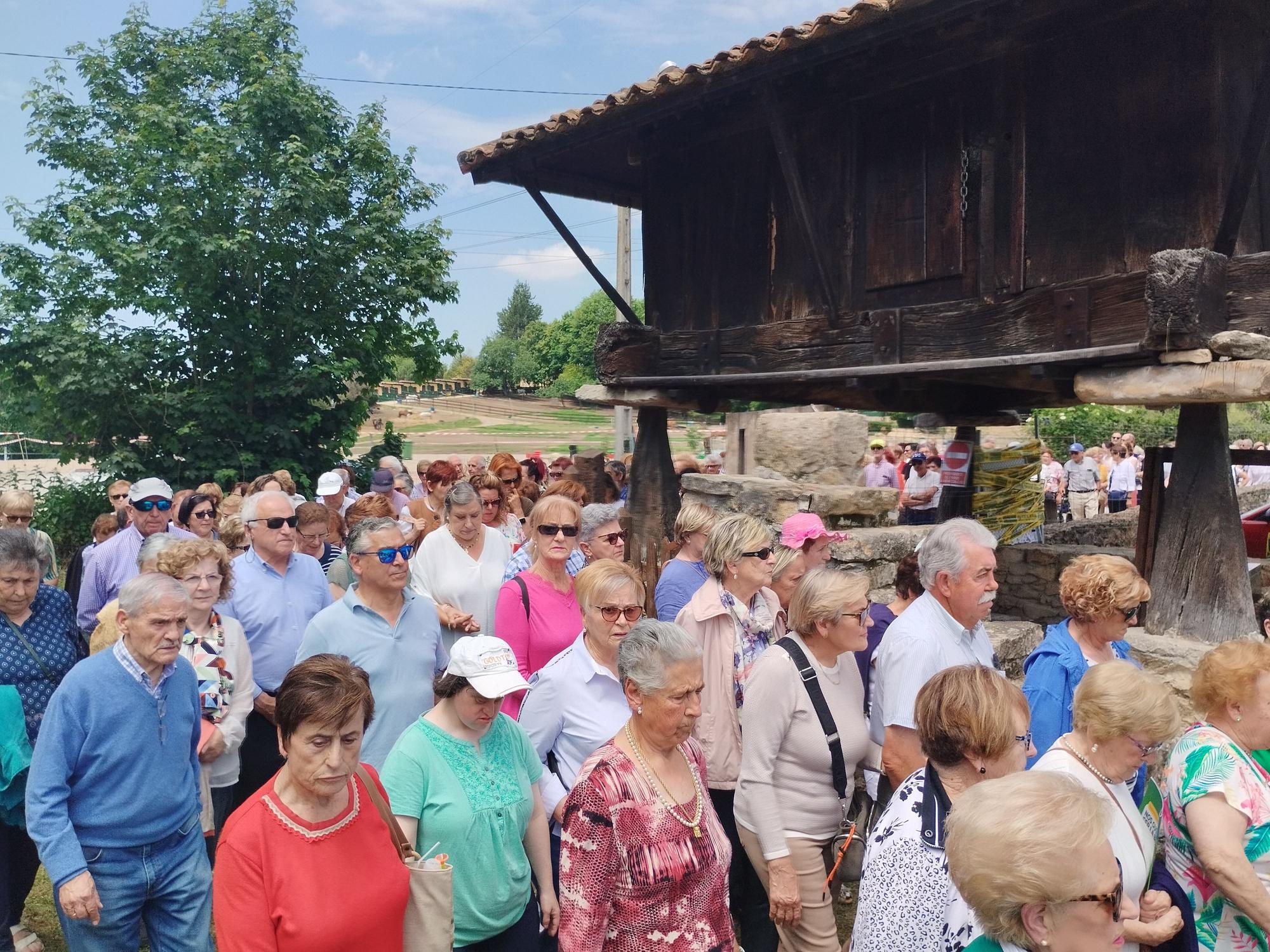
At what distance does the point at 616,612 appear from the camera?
3162mm

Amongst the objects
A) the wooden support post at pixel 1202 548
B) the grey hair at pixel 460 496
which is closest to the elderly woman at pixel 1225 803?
the wooden support post at pixel 1202 548

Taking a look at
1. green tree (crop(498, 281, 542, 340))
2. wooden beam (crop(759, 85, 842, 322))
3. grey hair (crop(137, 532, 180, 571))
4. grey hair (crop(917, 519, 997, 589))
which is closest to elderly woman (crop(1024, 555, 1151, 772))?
grey hair (crop(917, 519, 997, 589))

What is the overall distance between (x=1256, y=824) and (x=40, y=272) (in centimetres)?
1300

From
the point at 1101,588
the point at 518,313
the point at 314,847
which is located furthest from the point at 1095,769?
Result: the point at 518,313

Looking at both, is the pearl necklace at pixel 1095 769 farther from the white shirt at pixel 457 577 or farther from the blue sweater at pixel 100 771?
the white shirt at pixel 457 577

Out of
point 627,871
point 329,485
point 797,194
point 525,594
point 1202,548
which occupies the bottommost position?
point 627,871

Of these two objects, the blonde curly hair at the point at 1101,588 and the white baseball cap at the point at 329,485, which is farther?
the white baseball cap at the point at 329,485

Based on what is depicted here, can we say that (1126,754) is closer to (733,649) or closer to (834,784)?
(834,784)

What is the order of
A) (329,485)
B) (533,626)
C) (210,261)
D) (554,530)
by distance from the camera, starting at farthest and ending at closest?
(210,261) → (329,485) → (554,530) → (533,626)

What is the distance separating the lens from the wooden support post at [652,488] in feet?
30.1

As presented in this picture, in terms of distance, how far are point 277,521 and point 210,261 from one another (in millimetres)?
8203

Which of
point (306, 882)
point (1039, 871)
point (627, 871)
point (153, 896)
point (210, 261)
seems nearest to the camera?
point (1039, 871)

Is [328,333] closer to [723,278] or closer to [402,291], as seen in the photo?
[402,291]

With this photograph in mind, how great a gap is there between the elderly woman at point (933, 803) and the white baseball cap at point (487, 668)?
3.32 feet
